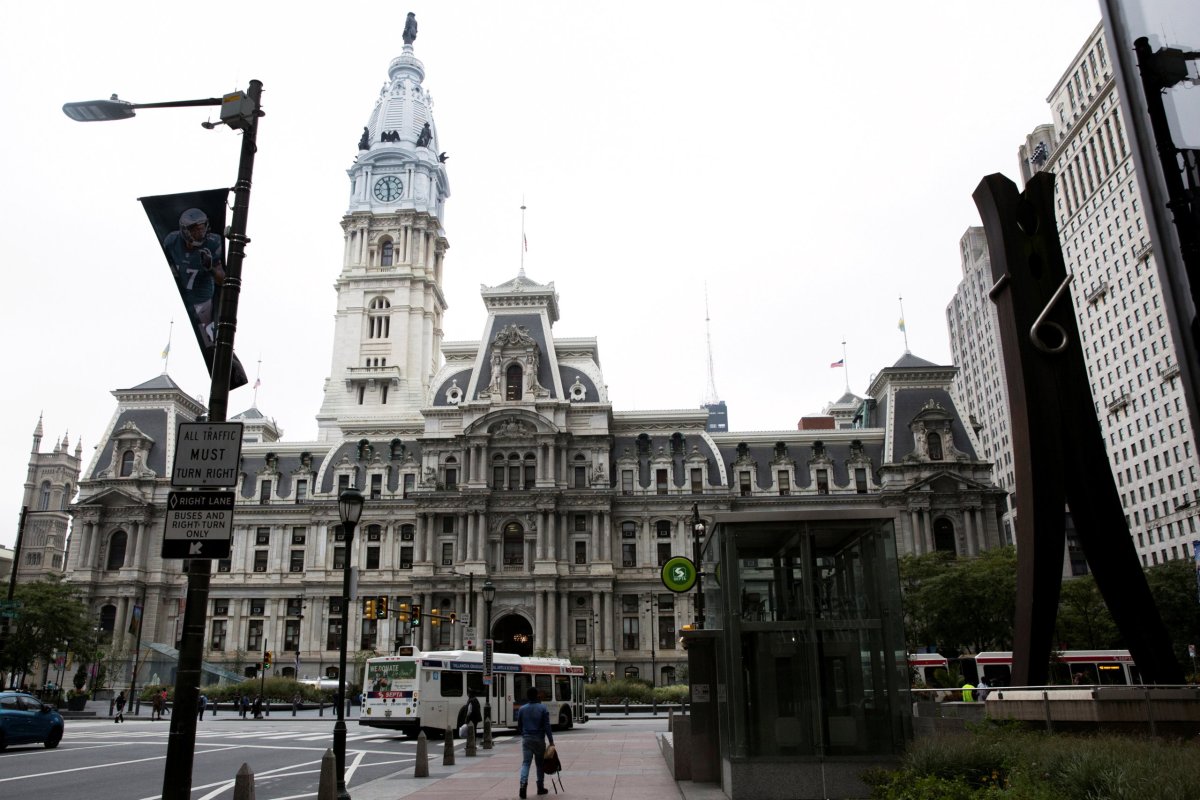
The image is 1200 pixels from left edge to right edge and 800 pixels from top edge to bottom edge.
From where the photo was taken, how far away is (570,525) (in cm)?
7662

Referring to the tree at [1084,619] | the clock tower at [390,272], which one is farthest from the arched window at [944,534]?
the clock tower at [390,272]

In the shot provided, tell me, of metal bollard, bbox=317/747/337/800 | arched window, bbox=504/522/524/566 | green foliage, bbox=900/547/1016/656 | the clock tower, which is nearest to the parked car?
metal bollard, bbox=317/747/337/800

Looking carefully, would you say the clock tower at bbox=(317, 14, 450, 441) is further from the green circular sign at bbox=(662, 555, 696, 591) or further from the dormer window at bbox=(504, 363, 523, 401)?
the green circular sign at bbox=(662, 555, 696, 591)

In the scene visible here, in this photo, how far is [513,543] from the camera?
75938 mm

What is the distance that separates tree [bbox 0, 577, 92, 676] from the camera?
58250 mm

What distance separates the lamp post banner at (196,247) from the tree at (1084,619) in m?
57.2

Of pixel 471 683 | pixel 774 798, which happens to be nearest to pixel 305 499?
pixel 471 683

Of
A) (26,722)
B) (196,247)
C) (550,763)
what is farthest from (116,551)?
(196,247)

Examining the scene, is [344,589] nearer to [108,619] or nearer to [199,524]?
[199,524]

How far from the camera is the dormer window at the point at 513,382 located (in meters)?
79.2

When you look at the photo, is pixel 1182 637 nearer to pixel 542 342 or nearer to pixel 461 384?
pixel 542 342

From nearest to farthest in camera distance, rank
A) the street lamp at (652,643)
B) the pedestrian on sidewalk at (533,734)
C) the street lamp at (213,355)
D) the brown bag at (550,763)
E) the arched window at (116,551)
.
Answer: the street lamp at (213,355)
the brown bag at (550,763)
the pedestrian on sidewalk at (533,734)
the street lamp at (652,643)
the arched window at (116,551)

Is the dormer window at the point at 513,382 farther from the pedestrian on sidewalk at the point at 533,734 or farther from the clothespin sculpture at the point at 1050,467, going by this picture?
the pedestrian on sidewalk at the point at 533,734

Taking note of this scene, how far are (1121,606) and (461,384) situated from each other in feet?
222
